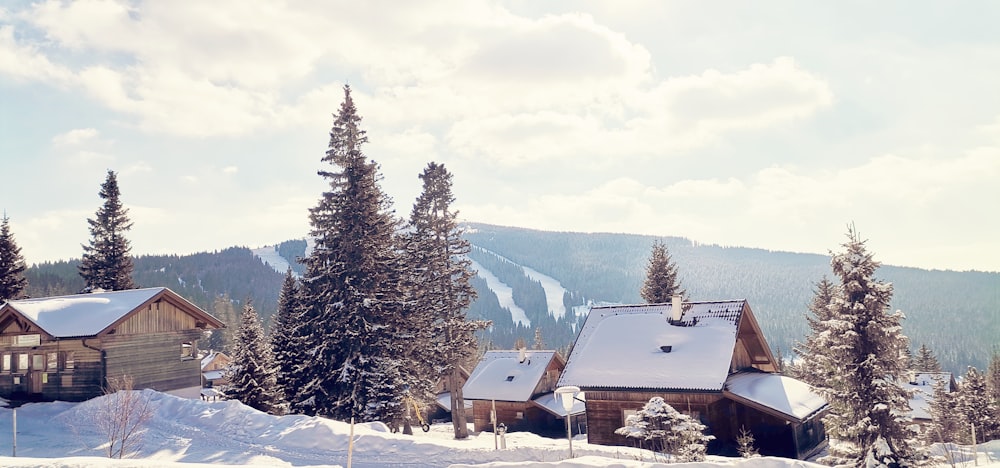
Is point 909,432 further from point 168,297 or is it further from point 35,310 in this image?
point 35,310

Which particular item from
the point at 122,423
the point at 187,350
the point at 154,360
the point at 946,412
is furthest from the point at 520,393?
the point at 946,412

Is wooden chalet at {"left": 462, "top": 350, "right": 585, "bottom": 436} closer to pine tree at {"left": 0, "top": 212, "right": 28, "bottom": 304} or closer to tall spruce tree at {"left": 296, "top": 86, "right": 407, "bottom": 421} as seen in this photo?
tall spruce tree at {"left": 296, "top": 86, "right": 407, "bottom": 421}

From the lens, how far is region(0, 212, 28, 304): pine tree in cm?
4194

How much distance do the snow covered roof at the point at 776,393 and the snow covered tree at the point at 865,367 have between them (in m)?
3.67

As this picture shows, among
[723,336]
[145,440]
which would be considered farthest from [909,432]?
[145,440]

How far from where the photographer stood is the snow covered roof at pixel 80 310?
87.9ft

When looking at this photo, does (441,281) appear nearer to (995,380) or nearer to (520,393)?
(520,393)

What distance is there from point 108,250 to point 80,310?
54.8ft

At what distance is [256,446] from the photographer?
18938 mm

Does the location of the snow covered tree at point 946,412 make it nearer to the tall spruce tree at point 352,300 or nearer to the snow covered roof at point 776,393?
the snow covered roof at point 776,393

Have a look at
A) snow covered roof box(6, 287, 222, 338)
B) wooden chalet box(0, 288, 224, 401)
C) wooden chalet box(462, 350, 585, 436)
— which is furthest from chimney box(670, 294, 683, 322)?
snow covered roof box(6, 287, 222, 338)

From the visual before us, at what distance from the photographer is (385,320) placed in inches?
1118

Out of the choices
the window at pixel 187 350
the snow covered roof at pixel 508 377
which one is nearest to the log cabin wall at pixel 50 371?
the window at pixel 187 350

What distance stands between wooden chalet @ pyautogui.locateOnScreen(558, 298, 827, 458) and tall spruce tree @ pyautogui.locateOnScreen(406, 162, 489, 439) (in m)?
7.08
